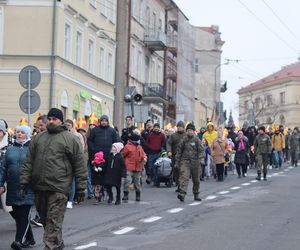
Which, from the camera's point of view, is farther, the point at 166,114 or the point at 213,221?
the point at 166,114

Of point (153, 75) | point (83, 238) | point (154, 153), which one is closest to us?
point (83, 238)

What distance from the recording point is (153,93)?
170 ft

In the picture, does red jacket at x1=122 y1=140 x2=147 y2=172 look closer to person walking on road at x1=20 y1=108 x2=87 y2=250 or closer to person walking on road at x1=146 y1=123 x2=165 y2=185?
person walking on road at x1=146 y1=123 x2=165 y2=185

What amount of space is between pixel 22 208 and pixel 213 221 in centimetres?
439

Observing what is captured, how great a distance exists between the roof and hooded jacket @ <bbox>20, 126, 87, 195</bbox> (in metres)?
114

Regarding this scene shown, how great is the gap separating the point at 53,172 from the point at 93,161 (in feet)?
25.4

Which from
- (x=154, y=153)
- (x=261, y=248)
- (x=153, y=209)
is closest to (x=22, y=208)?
(x=261, y=248)

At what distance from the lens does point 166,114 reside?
5962 centimetres

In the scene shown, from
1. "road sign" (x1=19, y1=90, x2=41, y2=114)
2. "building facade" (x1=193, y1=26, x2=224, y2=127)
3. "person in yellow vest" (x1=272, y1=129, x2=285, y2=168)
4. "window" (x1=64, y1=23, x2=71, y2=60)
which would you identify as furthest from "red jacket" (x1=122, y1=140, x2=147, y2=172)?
"building facade" (x1=193, y1=26, x2=224, y2=127)

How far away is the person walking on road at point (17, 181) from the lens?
9.99 meters

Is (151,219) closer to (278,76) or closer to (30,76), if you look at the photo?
(30,76)

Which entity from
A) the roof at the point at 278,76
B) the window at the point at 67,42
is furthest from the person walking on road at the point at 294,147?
the roof at the point at 278,76

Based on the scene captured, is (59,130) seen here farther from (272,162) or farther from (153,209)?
(272,162)

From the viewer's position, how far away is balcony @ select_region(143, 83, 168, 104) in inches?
2021
